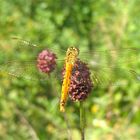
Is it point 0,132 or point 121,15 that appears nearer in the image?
point 0,132

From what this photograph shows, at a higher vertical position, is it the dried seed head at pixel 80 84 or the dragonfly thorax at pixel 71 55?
the dragonfly thorax at pixel 71 55

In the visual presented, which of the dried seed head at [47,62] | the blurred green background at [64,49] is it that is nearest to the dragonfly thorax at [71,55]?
the dried seed head at [47,62]

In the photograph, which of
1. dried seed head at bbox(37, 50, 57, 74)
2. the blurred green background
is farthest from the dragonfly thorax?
the blurred green background

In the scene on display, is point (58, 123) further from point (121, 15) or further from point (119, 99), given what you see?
point (121, 15)

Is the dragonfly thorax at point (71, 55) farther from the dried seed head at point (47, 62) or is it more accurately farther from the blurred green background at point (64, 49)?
the blurred green background at point (64, 49)

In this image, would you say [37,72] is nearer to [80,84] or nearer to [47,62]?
[47,62]

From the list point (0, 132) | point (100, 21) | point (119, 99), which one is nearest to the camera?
point (0, 132)

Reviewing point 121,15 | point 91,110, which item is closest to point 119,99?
point 91,110
